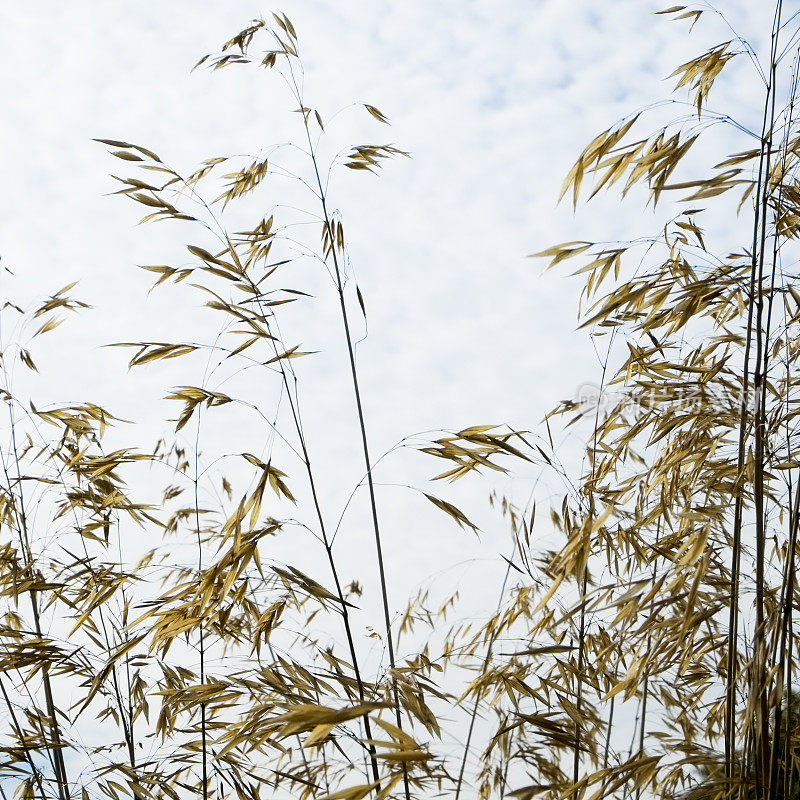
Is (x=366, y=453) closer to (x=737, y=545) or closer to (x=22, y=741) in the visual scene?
(x=737, y=545)

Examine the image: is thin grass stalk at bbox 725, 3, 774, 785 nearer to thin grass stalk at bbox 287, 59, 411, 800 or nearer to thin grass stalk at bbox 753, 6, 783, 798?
thin grass stalk at bbox 753, 6, 783, 798

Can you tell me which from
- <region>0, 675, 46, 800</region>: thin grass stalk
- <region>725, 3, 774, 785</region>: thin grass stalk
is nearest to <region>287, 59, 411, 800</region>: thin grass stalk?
<region>725, 3, 774, 785</region>: thin grass stalk

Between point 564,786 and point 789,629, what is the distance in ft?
1.81

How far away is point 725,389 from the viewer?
5.55 ft

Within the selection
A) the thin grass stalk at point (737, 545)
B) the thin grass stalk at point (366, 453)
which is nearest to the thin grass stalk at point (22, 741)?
the thin grass stalk at point (366, 453)

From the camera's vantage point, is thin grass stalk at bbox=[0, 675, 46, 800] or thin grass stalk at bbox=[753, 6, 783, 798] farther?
thin grass stalk at bbox=[0, 675, 46, 800]

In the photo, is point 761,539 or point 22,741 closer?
point 761,539

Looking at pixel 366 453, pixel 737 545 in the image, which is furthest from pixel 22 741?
pixel 737 545

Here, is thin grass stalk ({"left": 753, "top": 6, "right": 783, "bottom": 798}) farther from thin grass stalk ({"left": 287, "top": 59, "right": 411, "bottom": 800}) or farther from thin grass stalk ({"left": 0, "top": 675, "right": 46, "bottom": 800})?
thin grass stalk ({"left": 0, "top": 675, "right": 46, "bottom": 800})

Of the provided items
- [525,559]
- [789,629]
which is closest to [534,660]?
[525,559]

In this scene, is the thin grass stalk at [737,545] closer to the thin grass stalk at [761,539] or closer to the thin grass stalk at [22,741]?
the thin grass stalk at [761,539]

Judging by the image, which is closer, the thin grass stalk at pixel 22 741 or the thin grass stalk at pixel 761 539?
the thin grass stalk at pixel 761 539

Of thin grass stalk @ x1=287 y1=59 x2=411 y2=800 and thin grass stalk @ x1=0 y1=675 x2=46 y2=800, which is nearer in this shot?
thin grass stalk @ x1=287 y1=59 x2=411 y2=800

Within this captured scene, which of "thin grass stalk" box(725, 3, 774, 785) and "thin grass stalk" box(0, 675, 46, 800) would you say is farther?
"thin grass stalk" box(0, 675, 46, 800)
